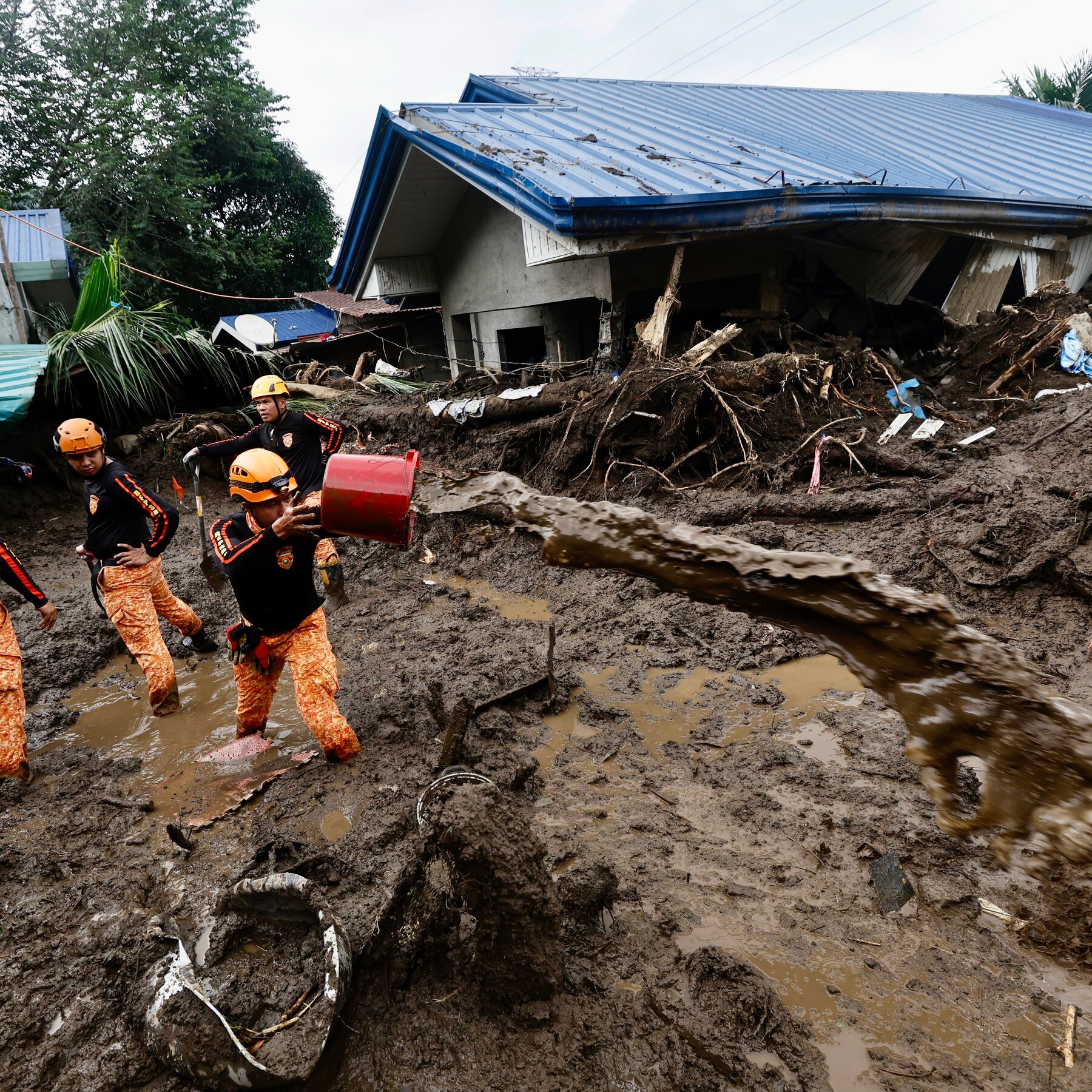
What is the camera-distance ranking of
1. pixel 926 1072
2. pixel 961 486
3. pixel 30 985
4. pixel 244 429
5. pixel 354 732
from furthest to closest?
pixel 244 429
pixel 961 486
pixel 354 732
pixel 30 985
pixel 926 1072

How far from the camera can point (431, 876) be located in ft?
9.12

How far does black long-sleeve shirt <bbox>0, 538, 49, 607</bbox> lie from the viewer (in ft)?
13.4

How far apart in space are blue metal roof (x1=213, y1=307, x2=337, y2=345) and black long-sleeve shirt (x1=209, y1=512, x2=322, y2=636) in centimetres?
1990

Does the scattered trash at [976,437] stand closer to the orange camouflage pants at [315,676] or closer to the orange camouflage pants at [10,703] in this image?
the orange camouflage pants at [315,676]

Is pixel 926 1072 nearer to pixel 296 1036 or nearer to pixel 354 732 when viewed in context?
pixel 296 1036

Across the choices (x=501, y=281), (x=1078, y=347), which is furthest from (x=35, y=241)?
(x=1078, y=347)

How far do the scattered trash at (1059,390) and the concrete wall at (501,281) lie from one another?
192 inches

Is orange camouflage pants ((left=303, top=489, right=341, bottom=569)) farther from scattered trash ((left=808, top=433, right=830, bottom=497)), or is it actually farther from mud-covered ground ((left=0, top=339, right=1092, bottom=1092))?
scattered trash ((left=808, top=433, right=830, bottom=497))

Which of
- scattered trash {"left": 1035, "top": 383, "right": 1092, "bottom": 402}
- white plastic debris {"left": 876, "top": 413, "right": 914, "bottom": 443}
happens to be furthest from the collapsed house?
scattered trash {"left": 1035, "top": 383, "right": 1092, "bottom": 402}

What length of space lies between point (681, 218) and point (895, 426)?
3.08 m

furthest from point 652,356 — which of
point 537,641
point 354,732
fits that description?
point 354,732

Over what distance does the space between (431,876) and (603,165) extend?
7.64 metres

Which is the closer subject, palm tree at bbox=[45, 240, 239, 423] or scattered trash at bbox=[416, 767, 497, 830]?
scattered trash at bbox=[416, 767, 497, 830]

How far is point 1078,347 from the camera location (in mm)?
8148
